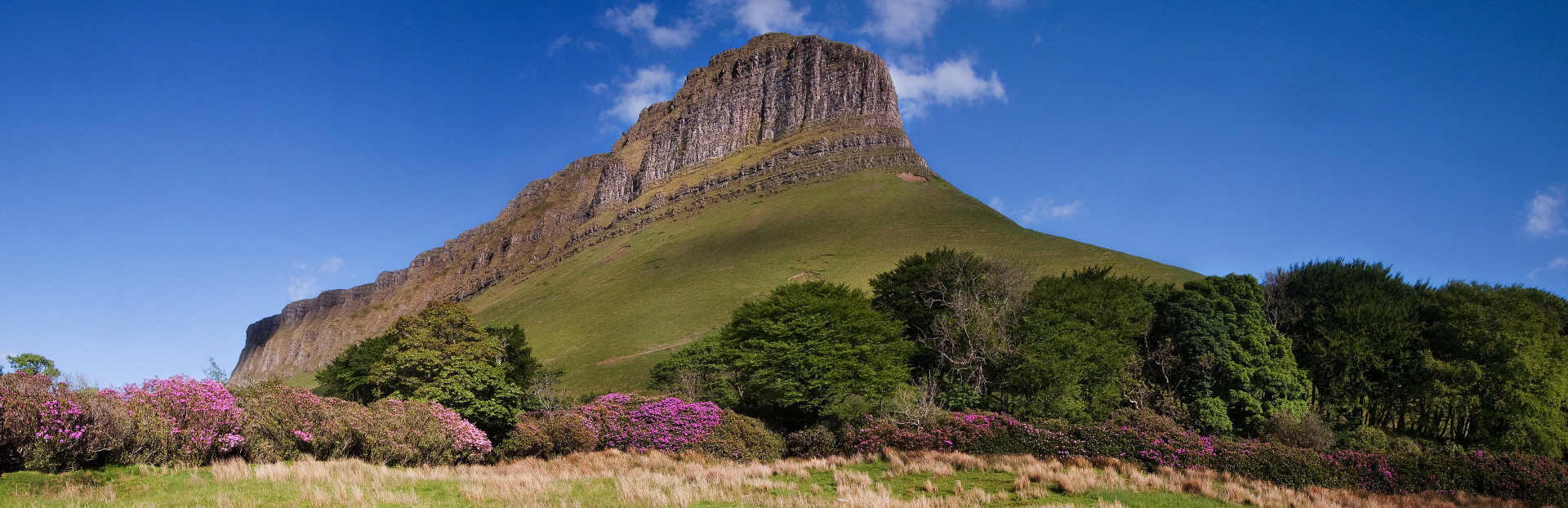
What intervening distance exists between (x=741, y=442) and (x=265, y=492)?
20473 millimetres

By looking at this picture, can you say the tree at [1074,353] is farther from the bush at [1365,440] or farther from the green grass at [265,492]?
the green grass at [265,492]

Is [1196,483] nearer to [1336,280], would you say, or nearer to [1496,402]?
[1496,402]

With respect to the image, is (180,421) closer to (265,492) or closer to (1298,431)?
(265,492)

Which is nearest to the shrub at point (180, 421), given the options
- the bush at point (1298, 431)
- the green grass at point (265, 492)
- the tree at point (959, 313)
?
the green grass at point (265, 492)

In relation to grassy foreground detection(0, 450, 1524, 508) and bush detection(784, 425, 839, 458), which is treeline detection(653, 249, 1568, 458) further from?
grassy foreground detection(0, 450, 1524, 508)

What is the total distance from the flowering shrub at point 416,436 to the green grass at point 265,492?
632cm

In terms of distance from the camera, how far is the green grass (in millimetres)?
13633

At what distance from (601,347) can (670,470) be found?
70763mm

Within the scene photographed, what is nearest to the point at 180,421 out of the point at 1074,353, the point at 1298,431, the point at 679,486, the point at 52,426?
the point at 52,426

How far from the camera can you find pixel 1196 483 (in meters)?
22.1

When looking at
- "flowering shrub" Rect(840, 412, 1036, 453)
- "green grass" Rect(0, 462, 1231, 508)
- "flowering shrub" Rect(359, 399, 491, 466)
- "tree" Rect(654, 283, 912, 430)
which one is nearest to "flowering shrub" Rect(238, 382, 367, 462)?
"flowering shrub" Rect(359, 399, 491, 466)

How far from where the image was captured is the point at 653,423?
112 feet

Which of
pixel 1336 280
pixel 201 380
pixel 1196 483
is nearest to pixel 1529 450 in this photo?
pixel 1336 280

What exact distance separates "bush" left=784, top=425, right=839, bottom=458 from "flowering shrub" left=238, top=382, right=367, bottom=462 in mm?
18805
